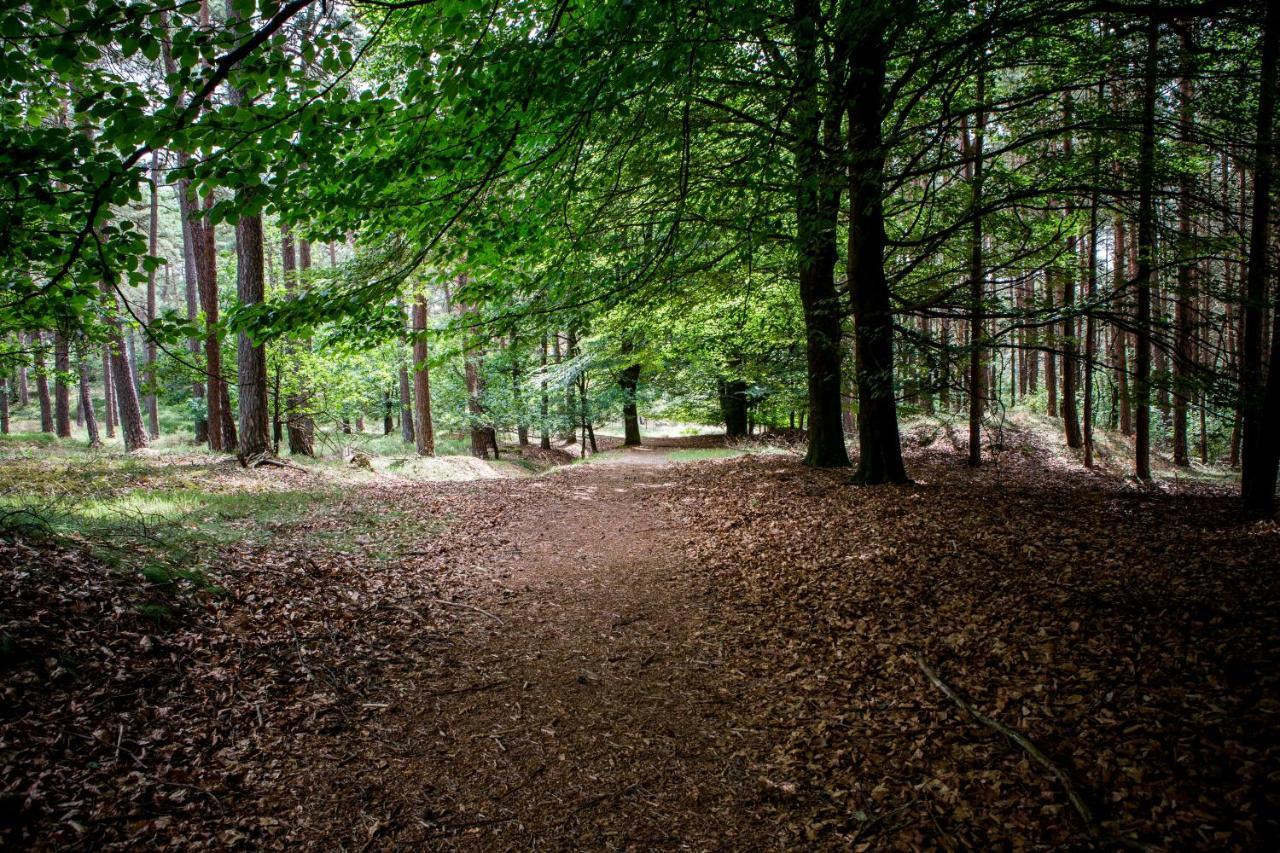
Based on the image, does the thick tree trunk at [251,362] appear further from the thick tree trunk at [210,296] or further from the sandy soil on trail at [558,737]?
the sandy soil on trail at [558,737]

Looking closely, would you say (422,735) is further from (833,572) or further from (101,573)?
(833,572)

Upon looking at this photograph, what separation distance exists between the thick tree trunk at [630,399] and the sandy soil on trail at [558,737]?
1693cm

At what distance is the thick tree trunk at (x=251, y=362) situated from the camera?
1274cm

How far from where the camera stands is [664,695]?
4.61 meters

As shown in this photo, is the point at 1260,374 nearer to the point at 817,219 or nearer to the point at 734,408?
the point at 817,219

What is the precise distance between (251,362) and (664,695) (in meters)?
13.0

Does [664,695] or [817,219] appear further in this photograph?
[817,219]

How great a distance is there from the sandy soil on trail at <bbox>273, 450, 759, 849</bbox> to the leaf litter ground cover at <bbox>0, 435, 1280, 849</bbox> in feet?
0.08

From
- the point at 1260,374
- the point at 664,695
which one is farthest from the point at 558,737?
the point at 1260,374

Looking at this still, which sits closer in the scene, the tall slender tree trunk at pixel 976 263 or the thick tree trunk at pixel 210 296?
the tall slender tree trunk at pixel 976 263

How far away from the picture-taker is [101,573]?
4.82 meters

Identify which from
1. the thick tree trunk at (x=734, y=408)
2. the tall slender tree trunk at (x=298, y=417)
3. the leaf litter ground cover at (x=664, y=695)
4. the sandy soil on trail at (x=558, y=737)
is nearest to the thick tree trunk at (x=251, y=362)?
the tall slender tree trunk at (x=298, y=417)

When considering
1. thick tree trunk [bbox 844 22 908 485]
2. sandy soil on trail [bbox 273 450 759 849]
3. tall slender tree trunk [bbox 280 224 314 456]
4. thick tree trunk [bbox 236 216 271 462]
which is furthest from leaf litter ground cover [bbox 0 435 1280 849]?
tall slender tree trunk [bbox 280 224 314 456]

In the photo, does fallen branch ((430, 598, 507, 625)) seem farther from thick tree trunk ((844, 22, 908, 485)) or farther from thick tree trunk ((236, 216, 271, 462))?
thick tree trunk ((236, 216, 271, 462))
